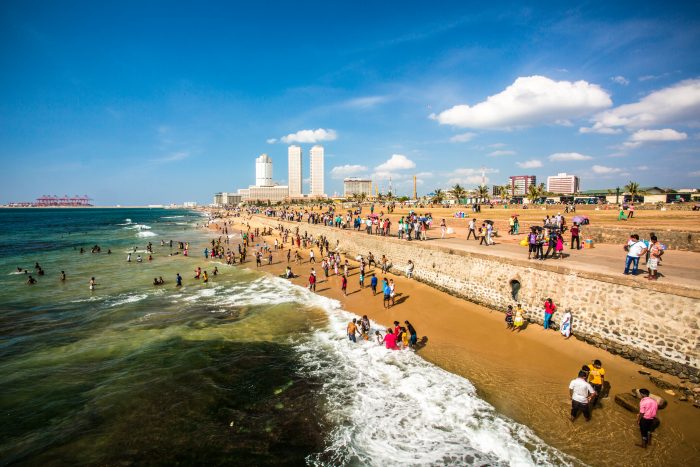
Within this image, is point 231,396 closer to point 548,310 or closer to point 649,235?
point 548,310

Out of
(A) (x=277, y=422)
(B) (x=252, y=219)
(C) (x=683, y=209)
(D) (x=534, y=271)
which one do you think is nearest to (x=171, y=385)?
(A) (x=277, y=422)

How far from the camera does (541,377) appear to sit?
8.62 meters

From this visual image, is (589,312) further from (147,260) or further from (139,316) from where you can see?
(147,260)

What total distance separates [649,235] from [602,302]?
380 inches

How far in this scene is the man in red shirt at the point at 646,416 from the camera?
232 inches

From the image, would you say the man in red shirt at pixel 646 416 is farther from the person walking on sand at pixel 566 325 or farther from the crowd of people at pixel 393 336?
the crowd of people at pixel 393 336

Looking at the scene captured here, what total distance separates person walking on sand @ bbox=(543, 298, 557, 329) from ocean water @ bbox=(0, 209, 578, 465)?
4.45m

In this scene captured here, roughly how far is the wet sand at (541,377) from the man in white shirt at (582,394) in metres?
0.31

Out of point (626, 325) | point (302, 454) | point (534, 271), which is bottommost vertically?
point (302, 454)

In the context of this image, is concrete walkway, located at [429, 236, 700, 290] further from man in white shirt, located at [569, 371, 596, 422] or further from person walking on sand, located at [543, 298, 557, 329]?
man in white shirt, located at [569, 371, 596, 422]

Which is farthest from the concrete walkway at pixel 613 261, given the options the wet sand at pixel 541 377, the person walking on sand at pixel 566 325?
the wet sand at pixel 541 377

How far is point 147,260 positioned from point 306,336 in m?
25.3

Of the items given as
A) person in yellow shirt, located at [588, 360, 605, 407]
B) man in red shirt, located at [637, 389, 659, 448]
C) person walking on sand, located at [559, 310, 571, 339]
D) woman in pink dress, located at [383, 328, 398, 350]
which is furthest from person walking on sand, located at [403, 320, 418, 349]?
man in red shirt, located at [637, 389, 659, 448]

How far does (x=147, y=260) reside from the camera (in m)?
30.1
